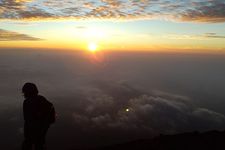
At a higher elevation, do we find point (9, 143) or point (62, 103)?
point (62, 103)

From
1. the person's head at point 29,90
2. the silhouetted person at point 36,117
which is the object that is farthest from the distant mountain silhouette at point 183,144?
the person's head at point 29,90

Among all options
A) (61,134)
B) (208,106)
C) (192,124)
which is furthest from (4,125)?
(208,106)

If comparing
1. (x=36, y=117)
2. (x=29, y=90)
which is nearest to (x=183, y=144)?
(x=36, y=117)

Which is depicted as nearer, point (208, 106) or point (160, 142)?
point (160, 142)

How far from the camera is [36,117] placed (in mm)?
5715

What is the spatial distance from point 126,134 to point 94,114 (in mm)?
37824

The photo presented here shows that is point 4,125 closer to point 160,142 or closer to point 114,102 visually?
point 114,102

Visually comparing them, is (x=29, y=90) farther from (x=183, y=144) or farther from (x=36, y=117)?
(x=183, y=144)

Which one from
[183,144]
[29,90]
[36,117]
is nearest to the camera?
[29,90]

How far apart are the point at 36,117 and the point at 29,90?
27.6 inches

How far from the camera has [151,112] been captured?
179m

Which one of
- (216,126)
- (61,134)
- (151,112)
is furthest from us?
(151,112)

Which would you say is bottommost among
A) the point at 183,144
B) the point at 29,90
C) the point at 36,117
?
the point at 36,117

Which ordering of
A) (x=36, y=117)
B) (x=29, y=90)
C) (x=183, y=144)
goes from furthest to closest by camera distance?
(x=183, y=144) < (x=36, y=117) < (x=29, y=90)
